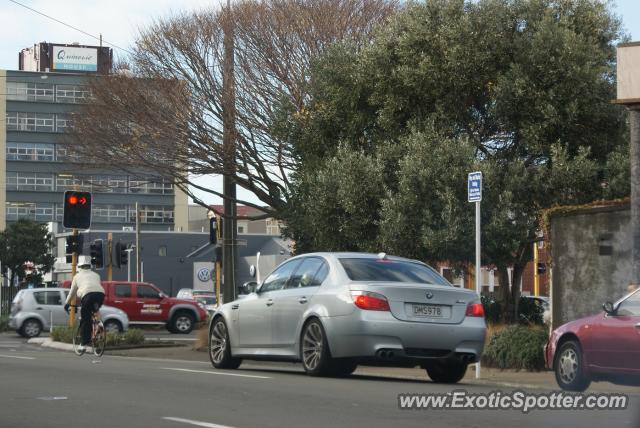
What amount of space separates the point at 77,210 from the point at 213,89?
8304 millimetres

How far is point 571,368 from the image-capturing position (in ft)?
45.1

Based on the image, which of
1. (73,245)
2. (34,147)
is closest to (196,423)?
(73,245)

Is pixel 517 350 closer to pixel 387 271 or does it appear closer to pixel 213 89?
pixel 387 271

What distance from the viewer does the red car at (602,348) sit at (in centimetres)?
1283

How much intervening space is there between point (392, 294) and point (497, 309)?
1369 centimetres

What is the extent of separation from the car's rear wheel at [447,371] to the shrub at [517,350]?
3.15 metres

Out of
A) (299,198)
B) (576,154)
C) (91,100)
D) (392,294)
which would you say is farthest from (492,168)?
(91,100)

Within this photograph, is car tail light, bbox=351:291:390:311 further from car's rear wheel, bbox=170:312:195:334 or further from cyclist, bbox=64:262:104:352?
car's rear wheel, bbox=170:312:195:334

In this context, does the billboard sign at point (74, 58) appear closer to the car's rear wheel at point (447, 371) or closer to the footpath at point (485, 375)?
the footpath at point (485, 375)

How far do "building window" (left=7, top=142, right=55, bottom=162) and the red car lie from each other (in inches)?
3840

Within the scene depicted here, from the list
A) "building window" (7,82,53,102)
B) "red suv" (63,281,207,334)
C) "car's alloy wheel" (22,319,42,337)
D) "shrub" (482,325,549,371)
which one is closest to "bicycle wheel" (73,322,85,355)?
"shrub" (482,325,549,371)

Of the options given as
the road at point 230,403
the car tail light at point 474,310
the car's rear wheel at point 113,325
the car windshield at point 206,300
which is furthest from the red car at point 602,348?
the car windshield at point 206,300

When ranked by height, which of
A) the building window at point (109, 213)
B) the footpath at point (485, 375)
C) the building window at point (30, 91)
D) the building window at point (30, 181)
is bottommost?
the footpath at point (485, 375)

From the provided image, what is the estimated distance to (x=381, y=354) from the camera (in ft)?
44.9
